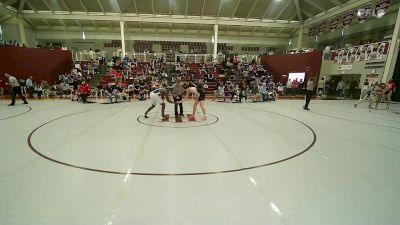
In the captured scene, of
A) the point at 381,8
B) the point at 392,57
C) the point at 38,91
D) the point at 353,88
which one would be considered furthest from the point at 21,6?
the point at 392,57

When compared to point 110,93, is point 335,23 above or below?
above

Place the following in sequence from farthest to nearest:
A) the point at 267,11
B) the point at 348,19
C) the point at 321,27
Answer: the point at 267,11
the point at 321,27
the point at 348,19

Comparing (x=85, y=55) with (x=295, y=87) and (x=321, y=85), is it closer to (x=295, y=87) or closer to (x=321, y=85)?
(x=295, y=87)

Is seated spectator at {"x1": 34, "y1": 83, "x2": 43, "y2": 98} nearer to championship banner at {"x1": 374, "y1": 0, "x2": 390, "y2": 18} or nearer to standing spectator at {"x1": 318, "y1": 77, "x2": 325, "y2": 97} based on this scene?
standing spectator at {"x1": 318, "y1": 77, "x2": 325, "y2": 97}

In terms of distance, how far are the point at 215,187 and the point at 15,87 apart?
11.1m

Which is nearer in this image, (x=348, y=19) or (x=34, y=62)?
(x=34, y=62)

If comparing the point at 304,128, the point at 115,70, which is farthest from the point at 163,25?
the point at 304,128

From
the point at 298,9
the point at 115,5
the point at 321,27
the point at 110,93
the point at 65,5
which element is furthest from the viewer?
the point at 298,9

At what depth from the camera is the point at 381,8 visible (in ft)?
45.9

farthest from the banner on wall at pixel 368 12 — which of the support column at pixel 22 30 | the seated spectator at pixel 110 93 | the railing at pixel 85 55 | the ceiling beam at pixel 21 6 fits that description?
the support column at pixel 22 30

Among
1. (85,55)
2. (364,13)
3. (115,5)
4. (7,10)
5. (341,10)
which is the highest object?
(115,5)

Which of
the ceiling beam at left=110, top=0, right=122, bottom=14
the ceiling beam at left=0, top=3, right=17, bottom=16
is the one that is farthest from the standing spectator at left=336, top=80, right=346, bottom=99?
the ceiling beam at left=0, top=3, right=17, bottom=16

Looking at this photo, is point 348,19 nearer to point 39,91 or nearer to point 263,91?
point 263,91

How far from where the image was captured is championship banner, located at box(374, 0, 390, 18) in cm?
1361
